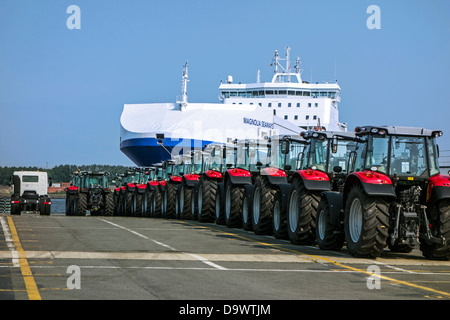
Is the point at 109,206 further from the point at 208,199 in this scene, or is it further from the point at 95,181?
the point at 208,199

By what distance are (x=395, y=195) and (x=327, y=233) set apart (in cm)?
231

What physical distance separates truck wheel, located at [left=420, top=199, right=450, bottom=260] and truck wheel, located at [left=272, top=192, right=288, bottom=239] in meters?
4.51

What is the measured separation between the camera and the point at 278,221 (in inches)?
719

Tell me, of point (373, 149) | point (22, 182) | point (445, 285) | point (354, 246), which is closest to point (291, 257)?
point (354, 246)

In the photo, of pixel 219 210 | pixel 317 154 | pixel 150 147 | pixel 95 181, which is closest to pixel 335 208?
pixel 317 154

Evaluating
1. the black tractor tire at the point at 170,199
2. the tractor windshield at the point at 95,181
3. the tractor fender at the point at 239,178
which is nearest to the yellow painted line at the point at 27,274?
the tractor fender at the point at 239,178

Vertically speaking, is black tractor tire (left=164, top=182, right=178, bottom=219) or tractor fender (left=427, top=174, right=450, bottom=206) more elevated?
tractor fender (left=427, top=174, right=450, bottom=206)

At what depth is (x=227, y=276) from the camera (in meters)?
10.6

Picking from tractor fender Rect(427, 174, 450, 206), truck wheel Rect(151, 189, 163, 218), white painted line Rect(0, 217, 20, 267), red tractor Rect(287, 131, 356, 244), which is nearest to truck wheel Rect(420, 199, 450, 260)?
tractor fender Rect(427, 174, 450, 206)

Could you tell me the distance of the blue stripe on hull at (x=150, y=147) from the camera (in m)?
75.1

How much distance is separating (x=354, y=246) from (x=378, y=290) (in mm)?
4329

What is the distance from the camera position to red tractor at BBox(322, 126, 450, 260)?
13.3 metres

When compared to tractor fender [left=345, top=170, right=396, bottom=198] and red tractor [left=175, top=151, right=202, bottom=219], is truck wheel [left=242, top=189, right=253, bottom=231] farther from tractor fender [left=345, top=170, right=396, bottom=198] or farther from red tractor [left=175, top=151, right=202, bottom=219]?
tractor fender [left=345, top=170, right=396, bottom=198]
